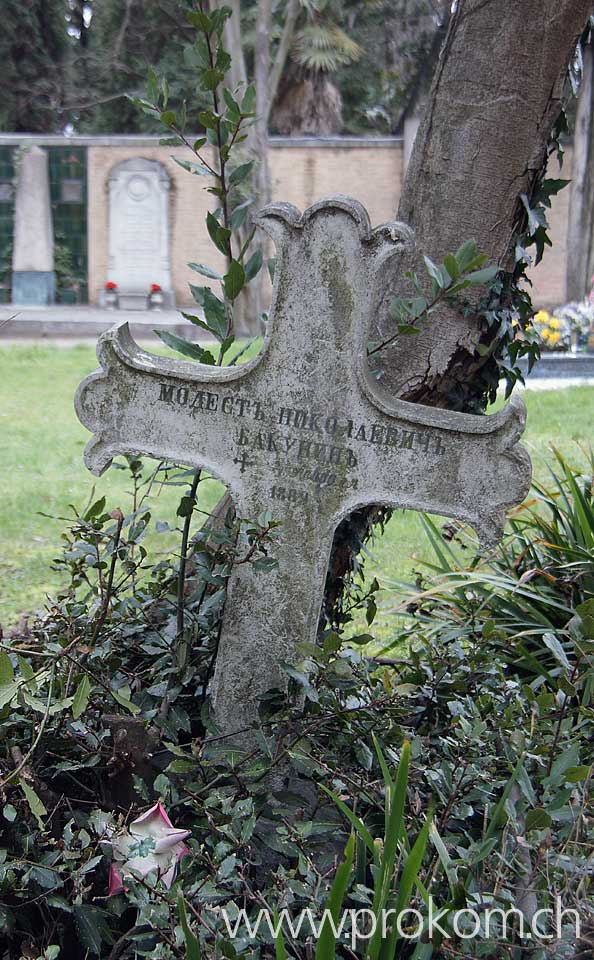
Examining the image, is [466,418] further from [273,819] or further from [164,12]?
[164,12]

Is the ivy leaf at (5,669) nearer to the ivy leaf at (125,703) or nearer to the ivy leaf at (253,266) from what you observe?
the ivy leaf at (125,703)

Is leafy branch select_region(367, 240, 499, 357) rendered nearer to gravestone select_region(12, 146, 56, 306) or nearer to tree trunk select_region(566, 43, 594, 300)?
tree trunk select_region(566, 43, 594, 300)

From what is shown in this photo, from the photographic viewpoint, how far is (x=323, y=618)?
290cm

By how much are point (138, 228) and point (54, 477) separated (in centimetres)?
1310

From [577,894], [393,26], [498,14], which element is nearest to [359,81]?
[393,26]

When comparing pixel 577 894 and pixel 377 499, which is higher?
pixel 377 499

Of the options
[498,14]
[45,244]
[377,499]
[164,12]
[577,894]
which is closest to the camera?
[577,894]

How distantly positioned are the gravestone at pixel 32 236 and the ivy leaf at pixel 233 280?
53.8ft

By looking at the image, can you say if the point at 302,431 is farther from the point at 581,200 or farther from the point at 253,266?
the point at 581,200

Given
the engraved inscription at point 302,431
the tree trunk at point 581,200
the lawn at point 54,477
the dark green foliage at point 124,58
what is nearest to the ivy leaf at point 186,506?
the engraved inscription at point 302,431

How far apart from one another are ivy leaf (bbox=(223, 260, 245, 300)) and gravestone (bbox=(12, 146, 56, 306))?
1641 cm

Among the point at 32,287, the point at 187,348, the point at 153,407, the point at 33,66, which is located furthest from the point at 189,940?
the point at 33,66

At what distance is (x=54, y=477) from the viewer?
652 centimetres

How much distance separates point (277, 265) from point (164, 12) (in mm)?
25065
